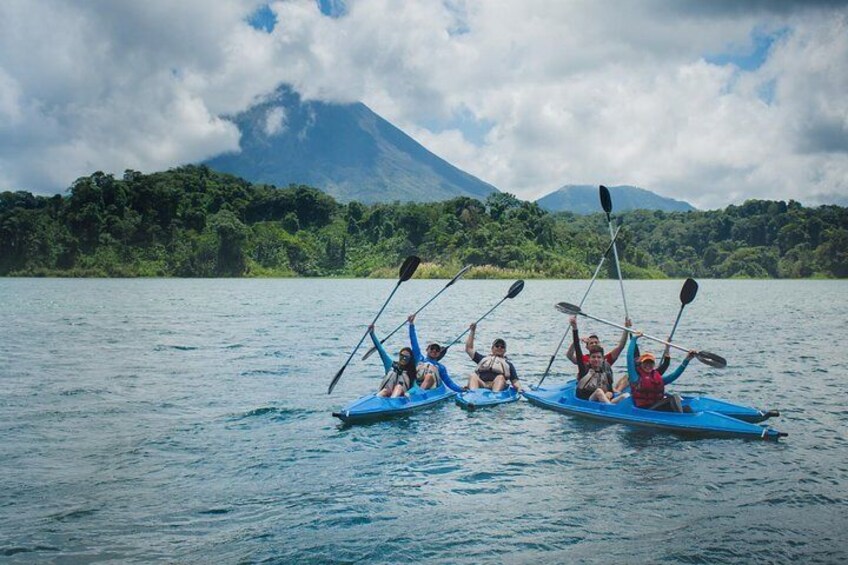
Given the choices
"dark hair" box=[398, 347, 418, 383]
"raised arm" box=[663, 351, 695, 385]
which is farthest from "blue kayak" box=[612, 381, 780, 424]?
"dark hair" box=[398, 347, 418, 383]

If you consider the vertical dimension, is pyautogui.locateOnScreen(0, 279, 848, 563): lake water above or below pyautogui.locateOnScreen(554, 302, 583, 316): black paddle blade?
below

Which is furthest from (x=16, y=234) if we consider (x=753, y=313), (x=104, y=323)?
(x=753, y=313)

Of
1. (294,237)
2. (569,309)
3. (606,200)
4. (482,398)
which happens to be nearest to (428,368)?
(482,398)

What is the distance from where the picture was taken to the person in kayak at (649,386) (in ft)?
48.1

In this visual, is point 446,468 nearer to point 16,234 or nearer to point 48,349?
point 48,349

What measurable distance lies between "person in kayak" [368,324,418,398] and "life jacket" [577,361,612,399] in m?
4.04

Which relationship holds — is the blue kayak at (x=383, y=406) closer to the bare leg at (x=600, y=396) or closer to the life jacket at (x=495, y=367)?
the life jacket at (x=495, y=367)

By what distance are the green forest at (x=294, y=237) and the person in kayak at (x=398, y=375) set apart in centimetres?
11454

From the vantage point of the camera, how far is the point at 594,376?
1642cm

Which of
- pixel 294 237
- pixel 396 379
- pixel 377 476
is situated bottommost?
pixel 377 476

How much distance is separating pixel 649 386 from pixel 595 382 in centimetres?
164

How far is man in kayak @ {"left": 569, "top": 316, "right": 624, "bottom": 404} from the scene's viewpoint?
52.8 feet

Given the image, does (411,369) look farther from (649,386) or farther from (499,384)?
(649,386)

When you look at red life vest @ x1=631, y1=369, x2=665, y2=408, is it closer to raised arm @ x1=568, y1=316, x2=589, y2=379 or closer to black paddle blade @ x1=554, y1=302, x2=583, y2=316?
raised arm @ x1=568, y1=316, x2=589, y2=379
